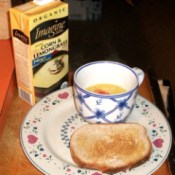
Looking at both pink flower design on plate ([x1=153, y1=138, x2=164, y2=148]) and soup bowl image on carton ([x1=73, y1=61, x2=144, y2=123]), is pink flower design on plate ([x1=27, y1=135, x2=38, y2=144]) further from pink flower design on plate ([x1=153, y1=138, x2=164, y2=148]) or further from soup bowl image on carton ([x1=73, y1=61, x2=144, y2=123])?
pink flower design on plate ([x1=153, y1=138, x2=164, y2=148])

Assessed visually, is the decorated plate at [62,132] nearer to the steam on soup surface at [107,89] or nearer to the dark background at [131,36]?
the steam on soup surface at [107,89]

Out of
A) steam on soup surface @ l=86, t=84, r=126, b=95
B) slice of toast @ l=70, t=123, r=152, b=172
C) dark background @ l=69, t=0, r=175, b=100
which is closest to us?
slice of toast @ l=70, t=123, r=152, b=172

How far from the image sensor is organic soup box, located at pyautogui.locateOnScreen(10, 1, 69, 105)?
0.55 m

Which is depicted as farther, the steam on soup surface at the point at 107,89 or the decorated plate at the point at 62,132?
the steam on soup surface at the point at 107,89

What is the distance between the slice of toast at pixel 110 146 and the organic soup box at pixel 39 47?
0.13 meters

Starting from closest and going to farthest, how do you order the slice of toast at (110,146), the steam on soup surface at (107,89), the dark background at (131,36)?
the slice of toast at (110,146) < the steam on soup surface at (107,89) < the dark background at (131,36)

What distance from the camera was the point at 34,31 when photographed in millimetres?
550

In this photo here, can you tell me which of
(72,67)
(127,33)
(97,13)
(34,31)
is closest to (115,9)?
(97,13)

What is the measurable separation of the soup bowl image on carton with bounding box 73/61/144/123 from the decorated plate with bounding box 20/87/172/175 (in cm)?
5

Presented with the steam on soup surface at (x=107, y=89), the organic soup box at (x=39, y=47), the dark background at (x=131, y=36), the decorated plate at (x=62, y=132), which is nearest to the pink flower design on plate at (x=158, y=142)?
the decorated plate at (x=62, y=132)

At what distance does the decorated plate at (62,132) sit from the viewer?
49 cm

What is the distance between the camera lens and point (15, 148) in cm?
56

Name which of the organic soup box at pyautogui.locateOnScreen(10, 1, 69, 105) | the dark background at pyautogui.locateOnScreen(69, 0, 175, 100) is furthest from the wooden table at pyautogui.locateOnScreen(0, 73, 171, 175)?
the dark background at pyautogui.locateOnScreen(69, 0, 175, 100)

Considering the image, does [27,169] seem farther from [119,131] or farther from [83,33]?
[83,33]
